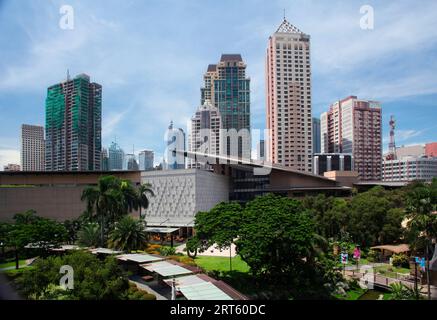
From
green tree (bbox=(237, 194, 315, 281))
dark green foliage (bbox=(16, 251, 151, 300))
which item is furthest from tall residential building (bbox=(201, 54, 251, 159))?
dark green foliage (bbox=(16, 251, 151, 300))

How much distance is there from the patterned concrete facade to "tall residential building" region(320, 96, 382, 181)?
4673cm

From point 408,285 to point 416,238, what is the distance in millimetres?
3101

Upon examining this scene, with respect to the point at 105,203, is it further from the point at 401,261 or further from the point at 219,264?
the point at 401,261

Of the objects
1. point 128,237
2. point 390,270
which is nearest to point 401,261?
point 390,270

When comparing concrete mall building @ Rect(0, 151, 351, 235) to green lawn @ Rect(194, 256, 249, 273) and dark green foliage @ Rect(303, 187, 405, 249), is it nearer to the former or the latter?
green lawn @ Rect(194, 256, 249, 273)

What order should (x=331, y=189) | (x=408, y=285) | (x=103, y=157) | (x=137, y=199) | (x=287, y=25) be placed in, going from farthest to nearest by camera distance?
(x=287, y=25) → (x=103, y=157) → (x=331, y=189) → (x=137, y=199) → (x=408, y=285)

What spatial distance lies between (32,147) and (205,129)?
35093 mm

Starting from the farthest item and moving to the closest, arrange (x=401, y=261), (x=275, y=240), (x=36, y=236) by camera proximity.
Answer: (x=36, y=236) < (x=401, y=261) < (x=275, y=240)

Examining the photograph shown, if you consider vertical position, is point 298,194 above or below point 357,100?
below

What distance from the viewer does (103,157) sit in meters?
49.9

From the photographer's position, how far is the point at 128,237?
63.5 ft
